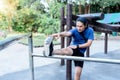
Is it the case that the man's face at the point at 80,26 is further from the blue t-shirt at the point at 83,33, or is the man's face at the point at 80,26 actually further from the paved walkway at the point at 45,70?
the paved walkway at the point at 45,70

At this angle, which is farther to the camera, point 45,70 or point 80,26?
point 45,70

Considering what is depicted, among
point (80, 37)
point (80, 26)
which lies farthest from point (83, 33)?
point (80, 26)

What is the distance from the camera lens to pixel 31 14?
12852mm

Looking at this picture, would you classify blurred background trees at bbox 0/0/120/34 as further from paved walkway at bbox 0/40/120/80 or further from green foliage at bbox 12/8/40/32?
paved walkway at bbox 0/40/120/80

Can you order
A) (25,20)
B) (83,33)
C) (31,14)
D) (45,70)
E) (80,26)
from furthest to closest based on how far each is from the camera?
1. (25,20)
2. (31,14)
3. (45,70)
4. (83,33)
5. (80,26)

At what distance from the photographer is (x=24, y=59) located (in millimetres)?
6387

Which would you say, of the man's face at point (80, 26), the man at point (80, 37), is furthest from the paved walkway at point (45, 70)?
the man's face at point (80, 26)

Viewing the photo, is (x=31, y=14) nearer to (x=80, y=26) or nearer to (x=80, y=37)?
(x=80, y=37)

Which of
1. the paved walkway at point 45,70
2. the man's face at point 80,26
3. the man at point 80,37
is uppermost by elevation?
the man's face at point 80,26

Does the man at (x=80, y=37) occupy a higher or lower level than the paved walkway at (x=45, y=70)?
higher

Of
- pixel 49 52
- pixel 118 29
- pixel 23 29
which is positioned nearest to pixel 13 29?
pixel 23 29

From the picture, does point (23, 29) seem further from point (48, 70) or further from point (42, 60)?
point (48, 70)

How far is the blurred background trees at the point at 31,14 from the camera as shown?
12.6 meters

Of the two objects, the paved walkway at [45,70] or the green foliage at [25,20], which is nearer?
the paved walkway at [45,70]
